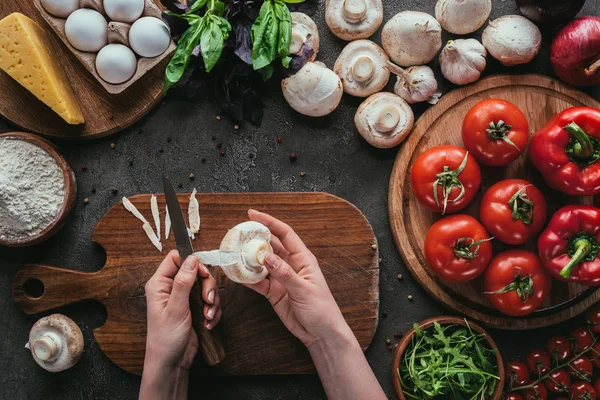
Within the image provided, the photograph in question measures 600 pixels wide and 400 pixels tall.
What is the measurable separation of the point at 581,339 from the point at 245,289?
3.65 ft

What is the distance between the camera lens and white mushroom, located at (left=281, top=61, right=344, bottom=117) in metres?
1.81

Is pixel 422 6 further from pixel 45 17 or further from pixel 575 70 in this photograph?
pixel 45 17

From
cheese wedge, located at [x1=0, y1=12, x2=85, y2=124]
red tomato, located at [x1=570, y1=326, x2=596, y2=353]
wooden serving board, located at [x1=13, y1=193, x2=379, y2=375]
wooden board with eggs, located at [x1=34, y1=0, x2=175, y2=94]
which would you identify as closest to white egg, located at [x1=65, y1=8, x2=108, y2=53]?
wooden board with eggs, located at [x1=34, y1=0, x2=175, y2=94]

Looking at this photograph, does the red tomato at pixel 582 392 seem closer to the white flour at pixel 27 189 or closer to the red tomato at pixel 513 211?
the red tomato at pixel 513 211

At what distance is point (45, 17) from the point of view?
1806 mm

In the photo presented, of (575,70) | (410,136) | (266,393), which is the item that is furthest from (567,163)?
(266,393)

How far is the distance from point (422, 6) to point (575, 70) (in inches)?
21.1

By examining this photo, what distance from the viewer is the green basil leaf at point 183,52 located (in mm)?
1744

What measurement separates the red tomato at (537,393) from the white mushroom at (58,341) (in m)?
1.44

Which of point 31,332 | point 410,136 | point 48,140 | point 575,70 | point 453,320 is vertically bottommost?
point 31,332

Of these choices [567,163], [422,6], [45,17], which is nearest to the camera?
[567,163]

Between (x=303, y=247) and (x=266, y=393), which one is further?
(x=266, y=393)

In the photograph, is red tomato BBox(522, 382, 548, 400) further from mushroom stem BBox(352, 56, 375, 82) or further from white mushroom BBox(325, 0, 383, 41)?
white mushroom BBox(325, 0, 383, 41)

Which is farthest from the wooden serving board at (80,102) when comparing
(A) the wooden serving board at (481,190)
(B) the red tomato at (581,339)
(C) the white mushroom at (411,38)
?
(B) the red tomato at (581,339)
